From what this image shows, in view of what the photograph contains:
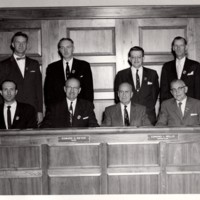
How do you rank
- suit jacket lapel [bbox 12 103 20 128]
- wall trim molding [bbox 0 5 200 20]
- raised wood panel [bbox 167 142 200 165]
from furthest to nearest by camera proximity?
wall trim molding [bbox 0 5 200 20] → suit jacket lapel [bbox 12 103 20 128] → raised wood panel [bbox 167 142 200 165]

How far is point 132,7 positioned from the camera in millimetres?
5578

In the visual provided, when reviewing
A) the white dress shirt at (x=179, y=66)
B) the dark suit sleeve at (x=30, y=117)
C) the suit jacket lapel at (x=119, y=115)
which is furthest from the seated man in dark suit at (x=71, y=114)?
the white dress shirt at (x=179, y=66)

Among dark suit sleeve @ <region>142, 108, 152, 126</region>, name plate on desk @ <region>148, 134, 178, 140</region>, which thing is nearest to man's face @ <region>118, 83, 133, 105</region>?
dark suit sleeve @ <region>142, 108, 152, 126</region>

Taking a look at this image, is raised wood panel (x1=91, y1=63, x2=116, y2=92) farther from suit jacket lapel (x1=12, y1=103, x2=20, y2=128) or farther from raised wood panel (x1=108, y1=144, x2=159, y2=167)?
raised wood panel (x1=108, y1=144, x2=159, y2=167)

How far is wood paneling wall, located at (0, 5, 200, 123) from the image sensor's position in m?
5.59

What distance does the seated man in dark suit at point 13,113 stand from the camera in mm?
4219

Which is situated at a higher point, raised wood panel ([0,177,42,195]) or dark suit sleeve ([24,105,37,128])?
dark suit sleeve ([24,105,37,128])

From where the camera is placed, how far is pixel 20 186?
3.64 m

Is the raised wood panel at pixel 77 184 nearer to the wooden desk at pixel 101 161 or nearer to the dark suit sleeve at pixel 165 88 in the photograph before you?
the wooden desk at pixel 101 161

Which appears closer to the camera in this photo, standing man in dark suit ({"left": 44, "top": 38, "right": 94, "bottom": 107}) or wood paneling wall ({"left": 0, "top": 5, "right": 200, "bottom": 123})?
standing man in dark suit ({"left": 44, "top": 38, "right": 94, "bottom": 107})

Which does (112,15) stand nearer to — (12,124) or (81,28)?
(81,28)

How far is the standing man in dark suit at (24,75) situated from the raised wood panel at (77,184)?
147 cm

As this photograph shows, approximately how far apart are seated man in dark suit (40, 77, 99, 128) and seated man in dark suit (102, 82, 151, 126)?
0.22 m

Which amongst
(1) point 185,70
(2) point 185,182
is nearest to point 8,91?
(2) point 185,182
